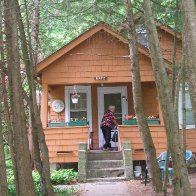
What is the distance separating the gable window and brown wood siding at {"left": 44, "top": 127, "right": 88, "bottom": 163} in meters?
1.50

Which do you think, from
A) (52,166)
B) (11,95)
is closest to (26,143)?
(11,95)

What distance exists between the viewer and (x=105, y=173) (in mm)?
12602

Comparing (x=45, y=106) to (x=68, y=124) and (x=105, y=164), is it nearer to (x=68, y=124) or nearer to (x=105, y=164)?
(x=68, y=124)

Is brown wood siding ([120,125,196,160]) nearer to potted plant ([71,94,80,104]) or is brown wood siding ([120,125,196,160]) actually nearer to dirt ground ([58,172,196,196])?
dirt ground ([58,172,196,196])

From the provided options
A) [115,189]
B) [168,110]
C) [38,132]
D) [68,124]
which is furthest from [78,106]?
[168,110]

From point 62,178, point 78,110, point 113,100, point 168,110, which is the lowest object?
point 62,178

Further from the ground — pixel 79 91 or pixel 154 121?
pixel 79 91

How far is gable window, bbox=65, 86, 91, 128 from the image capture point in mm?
15594

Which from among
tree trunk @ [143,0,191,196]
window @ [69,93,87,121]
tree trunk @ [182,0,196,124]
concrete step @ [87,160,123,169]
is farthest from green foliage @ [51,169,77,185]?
tree trunk @ [182,0,196,124]

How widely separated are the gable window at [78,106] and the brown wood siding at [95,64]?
151 centimetres

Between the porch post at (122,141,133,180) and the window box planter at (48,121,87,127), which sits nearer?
the porch post at (122,141,133,180)

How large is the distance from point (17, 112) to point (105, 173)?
6.06m

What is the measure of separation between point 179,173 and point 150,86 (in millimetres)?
9563

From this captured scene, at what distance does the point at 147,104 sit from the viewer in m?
15.8
